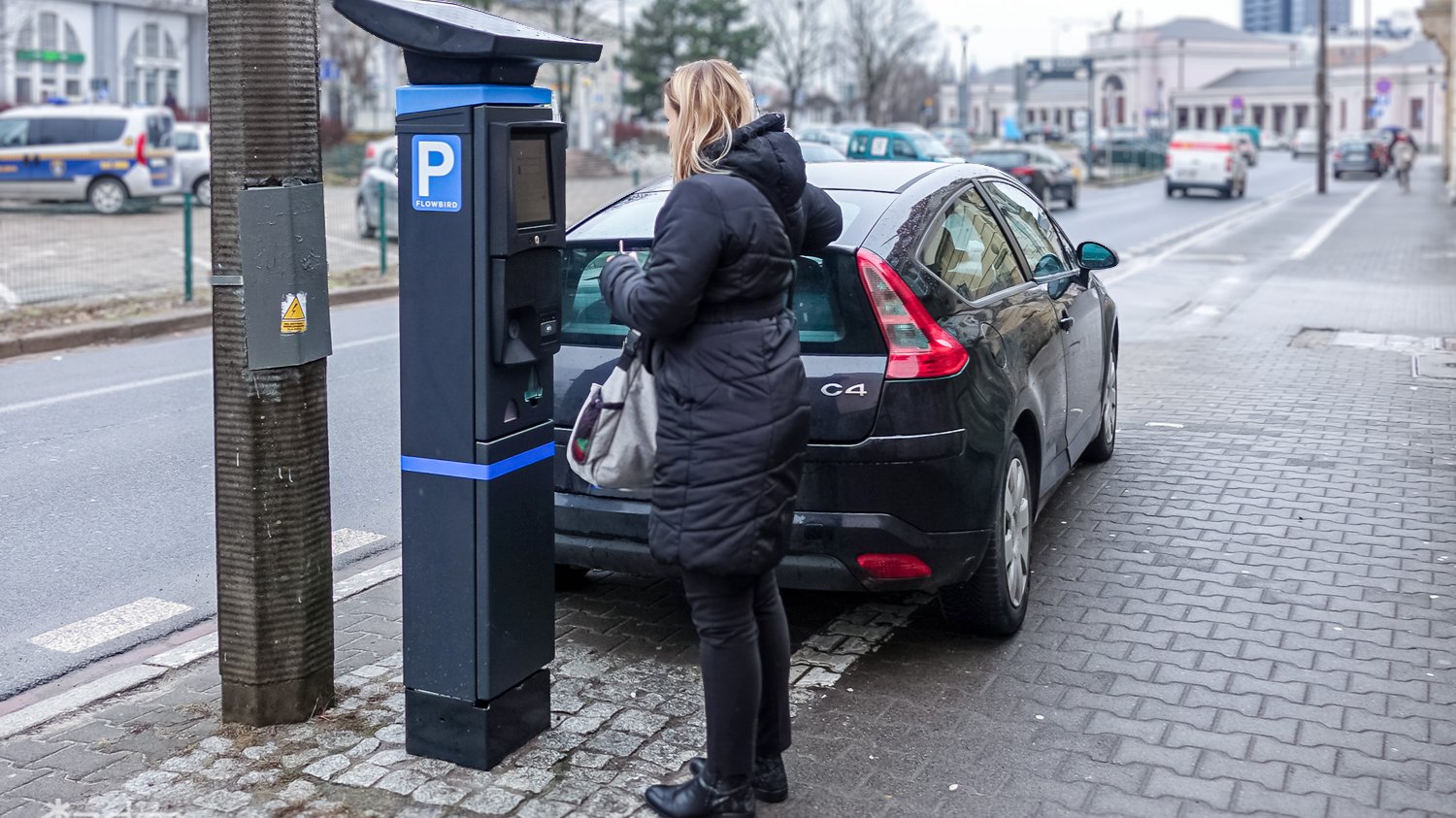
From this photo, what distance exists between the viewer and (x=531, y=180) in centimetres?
393

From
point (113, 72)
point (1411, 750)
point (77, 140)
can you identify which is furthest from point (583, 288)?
point (113, 72)

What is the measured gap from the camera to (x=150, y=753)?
418 cm

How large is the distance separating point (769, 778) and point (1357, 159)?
2390 inches

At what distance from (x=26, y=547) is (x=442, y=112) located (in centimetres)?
367

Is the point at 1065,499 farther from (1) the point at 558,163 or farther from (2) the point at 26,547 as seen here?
(2) the point at 26,547

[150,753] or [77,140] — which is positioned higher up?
[77,140]

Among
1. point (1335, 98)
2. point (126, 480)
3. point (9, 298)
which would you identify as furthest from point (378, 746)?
point (1335, 98)

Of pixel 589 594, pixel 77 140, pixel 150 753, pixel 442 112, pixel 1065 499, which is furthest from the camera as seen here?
pixel 77 140

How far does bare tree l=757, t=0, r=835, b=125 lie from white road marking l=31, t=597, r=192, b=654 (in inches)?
2993

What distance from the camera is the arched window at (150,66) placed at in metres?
58.4

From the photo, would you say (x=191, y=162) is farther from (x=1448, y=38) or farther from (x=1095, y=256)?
(x=1448, y=38)

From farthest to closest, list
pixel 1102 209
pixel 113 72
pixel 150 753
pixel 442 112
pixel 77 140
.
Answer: pixel 113 72, pixel 1102 209, pixel 77 140, pixel 150 753, pixel 442 112

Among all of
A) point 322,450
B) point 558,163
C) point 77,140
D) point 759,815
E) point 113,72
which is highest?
point 113,72

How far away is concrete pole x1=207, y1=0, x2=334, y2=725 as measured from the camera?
13.3 feet
